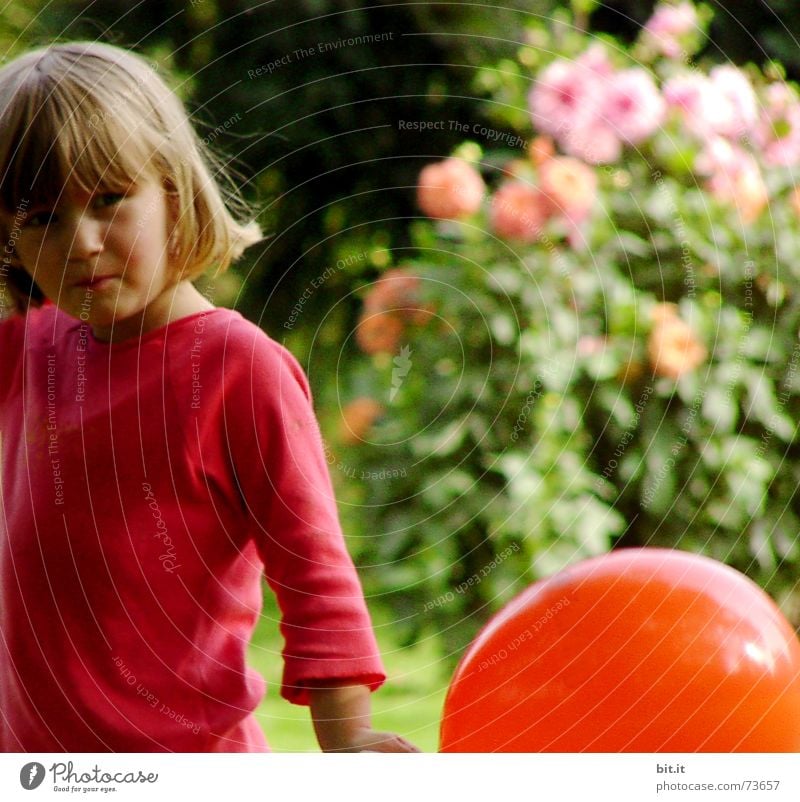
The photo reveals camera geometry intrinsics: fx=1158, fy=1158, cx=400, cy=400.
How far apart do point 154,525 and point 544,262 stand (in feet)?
1.86

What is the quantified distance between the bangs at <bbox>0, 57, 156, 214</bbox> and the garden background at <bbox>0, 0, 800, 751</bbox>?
430 millimetres

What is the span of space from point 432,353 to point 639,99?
0.31 m

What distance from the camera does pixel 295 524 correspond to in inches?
23.2

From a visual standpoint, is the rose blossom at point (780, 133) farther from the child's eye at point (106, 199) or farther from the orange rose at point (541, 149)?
the child's eye at point (106, 199)

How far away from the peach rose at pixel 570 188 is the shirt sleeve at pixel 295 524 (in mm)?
530

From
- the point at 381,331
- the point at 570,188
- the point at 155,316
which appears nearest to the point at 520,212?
the point at 570,188

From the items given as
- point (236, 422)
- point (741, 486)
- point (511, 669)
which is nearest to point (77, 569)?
point (236, 422)

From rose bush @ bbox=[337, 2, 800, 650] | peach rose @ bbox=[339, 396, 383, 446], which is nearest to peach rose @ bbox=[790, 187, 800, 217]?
rose bush @ bbox=[337, 2, 800, 650]

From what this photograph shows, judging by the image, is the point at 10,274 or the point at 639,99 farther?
the point at 639,99

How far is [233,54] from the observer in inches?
43.7

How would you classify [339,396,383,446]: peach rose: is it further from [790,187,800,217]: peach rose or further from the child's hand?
the child's hand

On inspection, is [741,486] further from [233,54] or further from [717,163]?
[233,54]

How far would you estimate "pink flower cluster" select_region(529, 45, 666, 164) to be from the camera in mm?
1087
